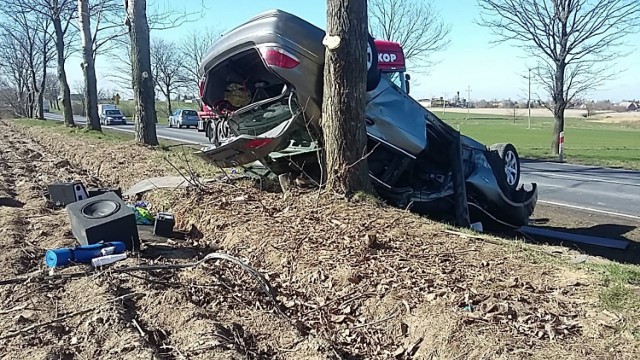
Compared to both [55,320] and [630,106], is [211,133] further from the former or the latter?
[630,106]

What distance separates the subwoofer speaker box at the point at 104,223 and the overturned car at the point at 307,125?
4.21 feet

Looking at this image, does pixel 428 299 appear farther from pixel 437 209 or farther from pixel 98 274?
pixel 437 209

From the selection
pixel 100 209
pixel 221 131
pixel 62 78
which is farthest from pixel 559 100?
pixel 62 78

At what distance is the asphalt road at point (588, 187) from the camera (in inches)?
420

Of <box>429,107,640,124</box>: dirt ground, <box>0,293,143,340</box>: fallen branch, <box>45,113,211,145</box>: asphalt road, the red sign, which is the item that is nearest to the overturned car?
<box>0,293,143,340</box>: fallen branch

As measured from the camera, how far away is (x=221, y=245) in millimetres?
5457

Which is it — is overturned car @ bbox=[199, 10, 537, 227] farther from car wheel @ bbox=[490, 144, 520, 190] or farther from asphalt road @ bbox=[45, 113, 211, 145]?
asphalt road @ bbox=[45, 113, 211, 145]

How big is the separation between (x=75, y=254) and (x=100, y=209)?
3.08 ft

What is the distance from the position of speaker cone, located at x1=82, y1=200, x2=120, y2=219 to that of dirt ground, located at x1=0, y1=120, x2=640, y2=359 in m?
0.37

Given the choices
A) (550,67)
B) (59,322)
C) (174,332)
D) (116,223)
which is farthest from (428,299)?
(550,67)

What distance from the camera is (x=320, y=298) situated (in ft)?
13.3

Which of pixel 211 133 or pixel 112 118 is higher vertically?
pixel 112 118

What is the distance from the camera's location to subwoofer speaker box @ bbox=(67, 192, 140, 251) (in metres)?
5.00

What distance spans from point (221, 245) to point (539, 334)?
315 centimetres
